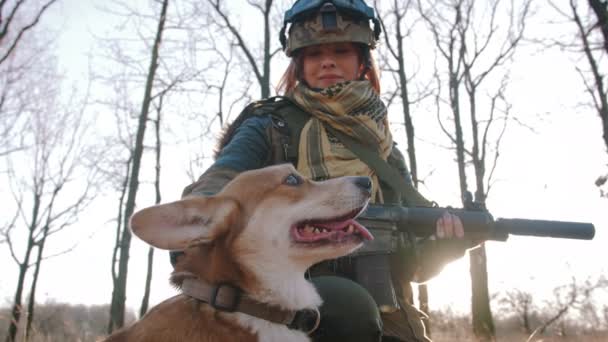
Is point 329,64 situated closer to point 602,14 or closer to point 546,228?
point 546,228

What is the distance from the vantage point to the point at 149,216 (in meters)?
2.26

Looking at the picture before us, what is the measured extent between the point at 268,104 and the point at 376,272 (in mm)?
1419

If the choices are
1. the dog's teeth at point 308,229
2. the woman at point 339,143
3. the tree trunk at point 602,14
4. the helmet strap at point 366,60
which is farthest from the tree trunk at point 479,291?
the dog's teeth at point 308,229

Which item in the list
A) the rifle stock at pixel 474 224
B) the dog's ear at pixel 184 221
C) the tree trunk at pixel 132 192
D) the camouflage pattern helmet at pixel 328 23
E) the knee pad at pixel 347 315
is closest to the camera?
the dog's ear at pixel 184 221

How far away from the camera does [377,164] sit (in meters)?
3.50

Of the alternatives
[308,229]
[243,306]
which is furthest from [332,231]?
[243,306]

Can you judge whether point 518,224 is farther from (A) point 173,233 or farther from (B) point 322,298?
(A) point 173,233

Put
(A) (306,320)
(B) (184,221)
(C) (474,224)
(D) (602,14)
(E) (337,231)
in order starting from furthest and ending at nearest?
(D) (602,14) < (C) (474,224) < (E) (337,231) < (A) (306,320) < (B) (184,221)

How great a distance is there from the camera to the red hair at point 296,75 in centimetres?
404

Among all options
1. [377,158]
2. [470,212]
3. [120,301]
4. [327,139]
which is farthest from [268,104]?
[120,301]

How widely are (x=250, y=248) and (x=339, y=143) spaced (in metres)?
1.18

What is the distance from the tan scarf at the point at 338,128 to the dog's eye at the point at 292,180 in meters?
0.30

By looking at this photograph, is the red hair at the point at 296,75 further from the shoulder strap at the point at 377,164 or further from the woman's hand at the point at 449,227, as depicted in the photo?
the woman's hand at the point at 449,227

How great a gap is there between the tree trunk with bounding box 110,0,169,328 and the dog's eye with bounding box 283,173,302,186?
12.5 metres
